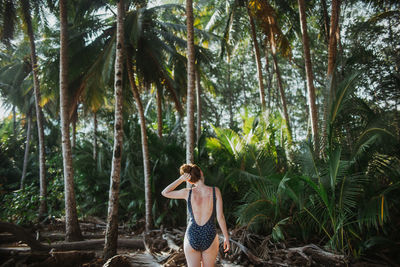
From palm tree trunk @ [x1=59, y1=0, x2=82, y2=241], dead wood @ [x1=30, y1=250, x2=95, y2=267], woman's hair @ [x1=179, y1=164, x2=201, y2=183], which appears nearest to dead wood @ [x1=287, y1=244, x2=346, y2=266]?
woman's hair @ [x1=179, y1=164, x2=201, y2=183]

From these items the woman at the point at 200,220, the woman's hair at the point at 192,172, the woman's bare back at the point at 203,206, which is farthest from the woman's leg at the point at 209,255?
the woman's hair at the point at 192,172

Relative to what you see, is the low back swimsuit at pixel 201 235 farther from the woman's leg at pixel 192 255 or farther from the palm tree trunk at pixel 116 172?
the palm tree trunk at pixel 116 172

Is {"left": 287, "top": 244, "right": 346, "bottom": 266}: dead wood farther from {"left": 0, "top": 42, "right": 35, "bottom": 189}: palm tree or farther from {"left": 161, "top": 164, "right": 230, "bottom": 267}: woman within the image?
{"left": 0, "top": 42, "right": 35, "bottom": 189}: palm tree

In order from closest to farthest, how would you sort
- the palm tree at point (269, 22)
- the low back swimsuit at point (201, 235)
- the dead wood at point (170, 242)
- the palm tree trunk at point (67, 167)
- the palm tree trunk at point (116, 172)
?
the low back swimsuit at point (201, 235)
the palm tree trunk at point (116, 172)
the dead wood at point (170, 242)
the palm tree trunk at point (67, 167)
the palm tree at point (269, 22)

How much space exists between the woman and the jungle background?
9.40 feet

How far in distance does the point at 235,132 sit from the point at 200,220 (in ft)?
21.3

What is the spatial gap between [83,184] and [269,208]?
9849 mm

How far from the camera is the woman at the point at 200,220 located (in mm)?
3285

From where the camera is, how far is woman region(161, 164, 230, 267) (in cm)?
329

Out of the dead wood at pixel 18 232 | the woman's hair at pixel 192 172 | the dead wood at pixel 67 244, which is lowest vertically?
the dead wood at pixel 67 244

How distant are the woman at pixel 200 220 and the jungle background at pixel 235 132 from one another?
2.87 meters

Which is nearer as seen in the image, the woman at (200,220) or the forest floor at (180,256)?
the woman at (200,220)

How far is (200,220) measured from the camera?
3.35 metres

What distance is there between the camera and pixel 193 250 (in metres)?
3.28
